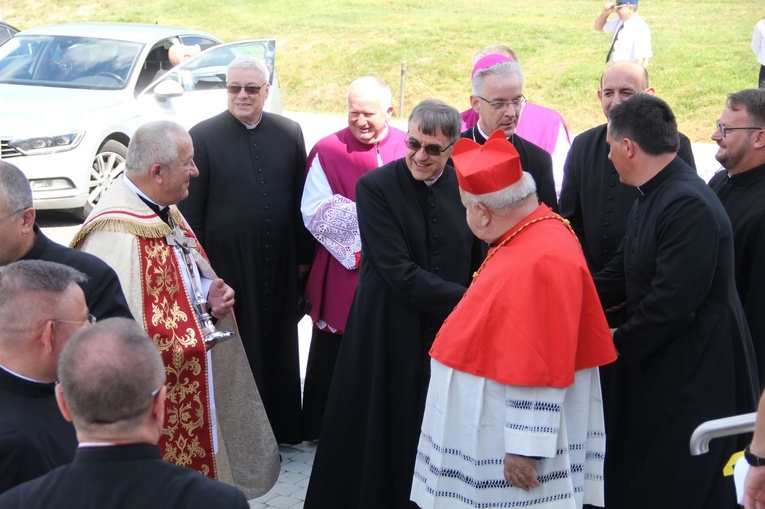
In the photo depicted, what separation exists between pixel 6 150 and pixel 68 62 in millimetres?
1786

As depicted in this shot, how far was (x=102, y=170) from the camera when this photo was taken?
32.3 feet

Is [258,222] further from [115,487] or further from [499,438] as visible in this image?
[115,487]

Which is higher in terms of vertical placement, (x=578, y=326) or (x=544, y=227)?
(x=544, y=227)

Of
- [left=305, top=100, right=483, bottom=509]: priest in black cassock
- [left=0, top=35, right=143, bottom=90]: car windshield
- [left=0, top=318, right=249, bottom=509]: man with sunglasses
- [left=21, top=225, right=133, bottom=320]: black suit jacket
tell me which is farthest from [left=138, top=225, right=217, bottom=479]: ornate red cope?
[left=0, top=35, right=143, bottom=90]: car windshield

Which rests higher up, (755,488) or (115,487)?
(115,487)

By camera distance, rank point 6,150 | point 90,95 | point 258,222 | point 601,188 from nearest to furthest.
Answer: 1. point 601,188
2. point 258,222
3. point 6,150
4. point 90,95

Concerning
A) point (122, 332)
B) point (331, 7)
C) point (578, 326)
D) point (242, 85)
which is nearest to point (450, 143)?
point (578, 326)

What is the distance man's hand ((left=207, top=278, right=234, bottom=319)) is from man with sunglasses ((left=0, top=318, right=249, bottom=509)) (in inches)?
83.0

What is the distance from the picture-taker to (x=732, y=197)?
4648 mm

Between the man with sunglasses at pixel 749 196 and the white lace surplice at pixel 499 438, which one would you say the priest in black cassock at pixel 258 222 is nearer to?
the white lace surplice at pixel 499 438

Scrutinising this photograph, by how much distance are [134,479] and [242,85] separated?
11.6 ft

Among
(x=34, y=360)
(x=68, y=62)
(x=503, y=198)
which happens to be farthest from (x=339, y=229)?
(x=68, y=62)

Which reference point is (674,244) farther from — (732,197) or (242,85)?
(242,85)

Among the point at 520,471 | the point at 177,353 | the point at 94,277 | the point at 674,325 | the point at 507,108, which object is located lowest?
the point at 520,471
